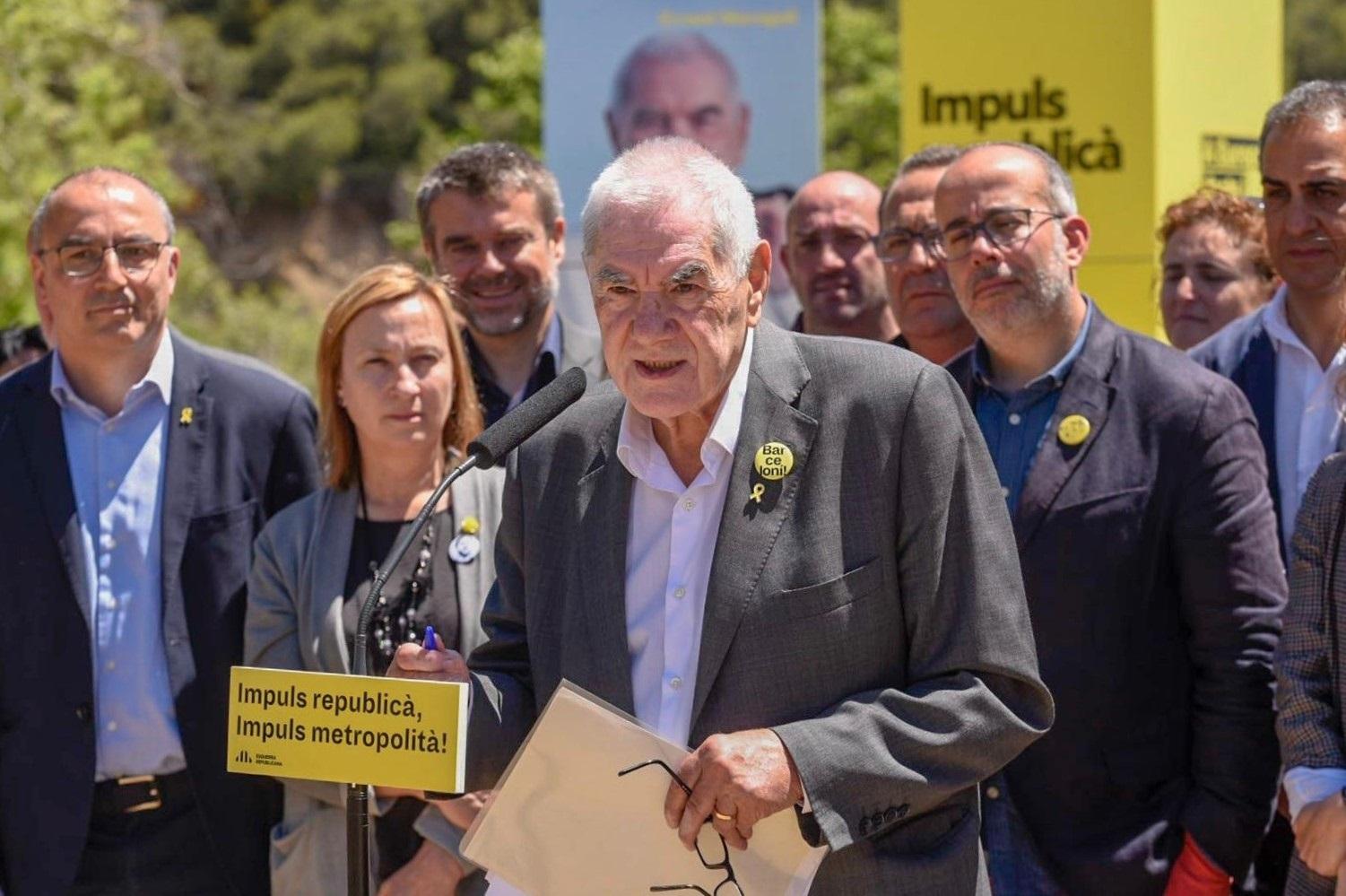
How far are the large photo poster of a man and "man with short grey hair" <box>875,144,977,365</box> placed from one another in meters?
3.80

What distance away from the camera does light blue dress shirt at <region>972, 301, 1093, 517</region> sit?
3.76m

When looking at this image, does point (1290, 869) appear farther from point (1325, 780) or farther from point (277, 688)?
point (277, 688)

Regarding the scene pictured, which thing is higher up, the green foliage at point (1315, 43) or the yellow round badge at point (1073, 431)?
the green foliage at point (1315, 43)

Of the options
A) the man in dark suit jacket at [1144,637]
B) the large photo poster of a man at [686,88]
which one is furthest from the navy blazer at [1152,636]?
the large photo poster of a man at [686,88]

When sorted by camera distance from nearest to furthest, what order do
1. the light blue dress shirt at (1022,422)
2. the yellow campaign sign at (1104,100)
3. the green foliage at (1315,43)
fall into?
the light blue dress shirt at (1022,422) → the yellow campaign sign at (1104,100) → the green foliage at (1315,43)

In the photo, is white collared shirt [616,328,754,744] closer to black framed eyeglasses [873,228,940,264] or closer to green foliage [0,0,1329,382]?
black framed eyeglasses [873,228,940,264]

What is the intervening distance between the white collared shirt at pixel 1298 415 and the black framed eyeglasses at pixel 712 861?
199 centimetres

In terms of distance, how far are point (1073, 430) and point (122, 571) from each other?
7.87 feet

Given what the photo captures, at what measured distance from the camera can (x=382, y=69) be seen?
4441 centimetres

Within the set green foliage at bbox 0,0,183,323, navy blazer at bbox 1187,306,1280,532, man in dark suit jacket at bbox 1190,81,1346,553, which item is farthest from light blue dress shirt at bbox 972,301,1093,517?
green foliage at bbox 0,0,183,323

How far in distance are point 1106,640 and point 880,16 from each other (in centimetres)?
3930

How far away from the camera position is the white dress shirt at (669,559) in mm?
2773

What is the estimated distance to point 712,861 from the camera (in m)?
2.62

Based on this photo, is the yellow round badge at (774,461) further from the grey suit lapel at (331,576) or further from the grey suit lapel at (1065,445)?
the grey suit lapel at (331,576)
